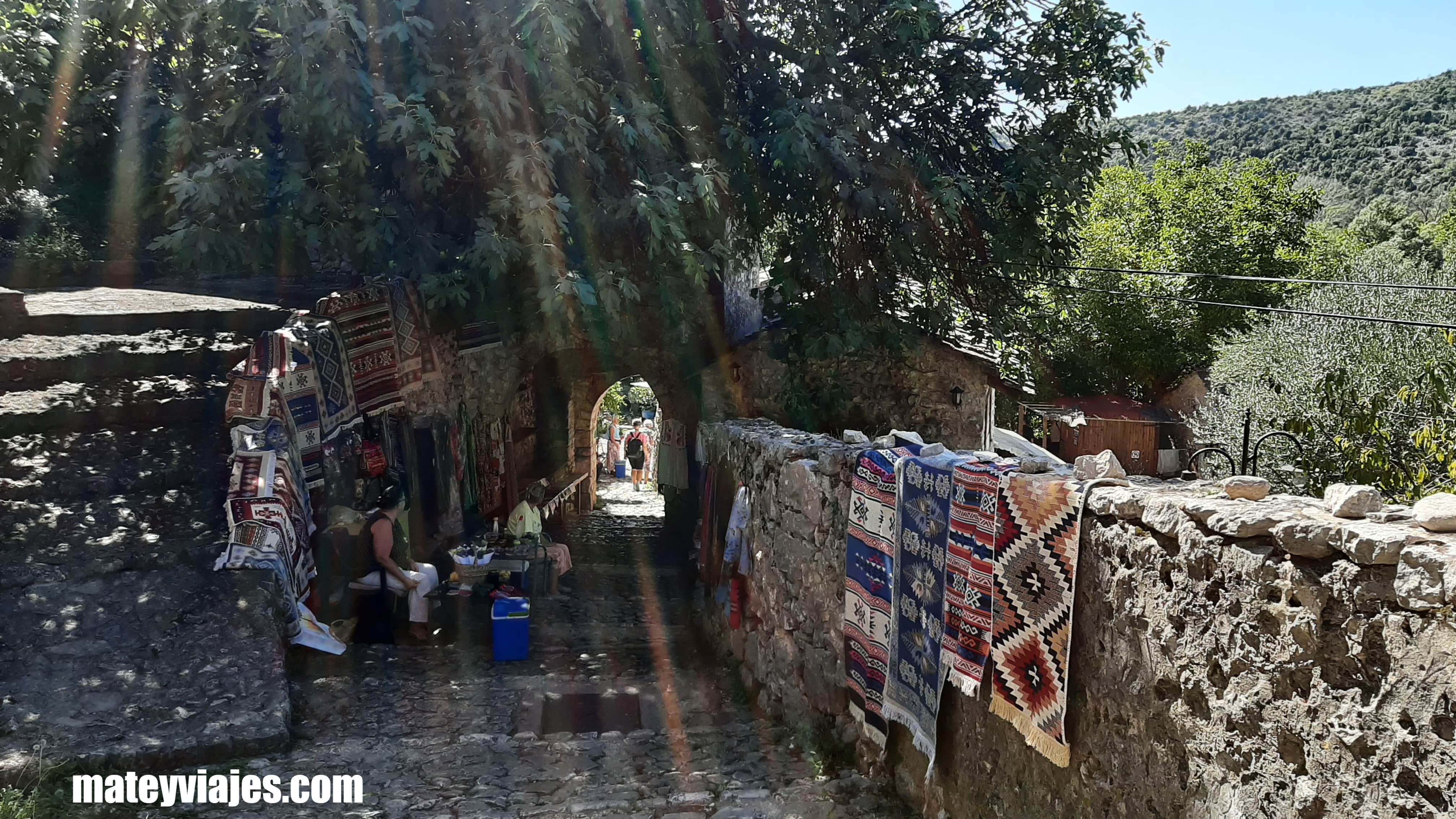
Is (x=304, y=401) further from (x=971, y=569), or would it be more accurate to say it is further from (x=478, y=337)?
(x=971, y=569)

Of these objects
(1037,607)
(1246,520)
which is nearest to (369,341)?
(1037,607)

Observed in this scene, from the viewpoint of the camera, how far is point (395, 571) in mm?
7359

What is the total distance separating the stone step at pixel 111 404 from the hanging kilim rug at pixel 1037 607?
680 cm

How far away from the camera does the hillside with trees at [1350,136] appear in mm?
42781

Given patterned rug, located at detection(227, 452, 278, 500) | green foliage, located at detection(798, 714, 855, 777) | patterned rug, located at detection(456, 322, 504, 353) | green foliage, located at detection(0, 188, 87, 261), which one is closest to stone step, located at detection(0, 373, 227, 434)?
patterned rug, located at detection(227, 452, 278, 500)

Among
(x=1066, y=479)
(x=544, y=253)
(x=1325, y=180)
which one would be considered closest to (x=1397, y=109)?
(x=1325, y=180)

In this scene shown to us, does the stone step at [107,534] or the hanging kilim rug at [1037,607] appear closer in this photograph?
the hanging kilim rug at [1037,607]

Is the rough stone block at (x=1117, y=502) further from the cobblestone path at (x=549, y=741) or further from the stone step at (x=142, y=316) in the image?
the stone step at (x=142, y=316)

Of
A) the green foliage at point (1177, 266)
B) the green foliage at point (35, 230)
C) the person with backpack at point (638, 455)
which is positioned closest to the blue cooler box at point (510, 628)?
the green foliage at point (35, 230)

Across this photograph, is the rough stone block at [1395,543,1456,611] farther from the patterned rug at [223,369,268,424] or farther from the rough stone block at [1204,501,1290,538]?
the patterned rug at [223,369,268,424]

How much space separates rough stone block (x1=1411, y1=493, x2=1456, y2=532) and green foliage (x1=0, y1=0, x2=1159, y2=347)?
7083 mm

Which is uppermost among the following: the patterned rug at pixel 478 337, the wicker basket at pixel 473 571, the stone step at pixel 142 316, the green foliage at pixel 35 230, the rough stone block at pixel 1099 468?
the green foliage at pixel 35 230

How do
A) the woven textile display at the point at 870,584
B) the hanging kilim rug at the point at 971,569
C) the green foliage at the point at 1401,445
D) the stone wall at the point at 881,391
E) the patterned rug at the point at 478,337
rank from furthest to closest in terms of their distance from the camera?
the stone wall at the point at 881,391
the patterned rug at the point at 478,337
the green foliage at the point at 1401,445
the woven textile display at the point at 870,584
the hanging kilim rug at the point at 971,569

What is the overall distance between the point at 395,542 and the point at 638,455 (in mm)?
15835
